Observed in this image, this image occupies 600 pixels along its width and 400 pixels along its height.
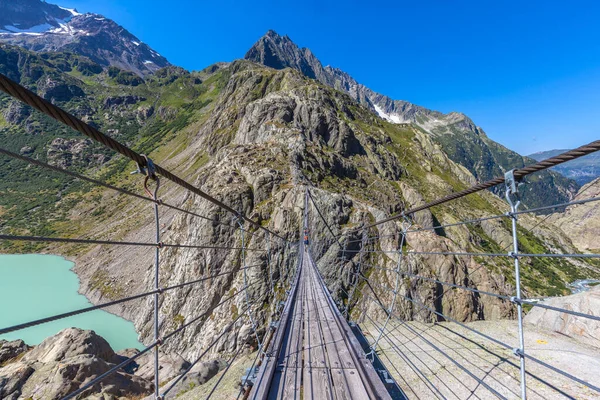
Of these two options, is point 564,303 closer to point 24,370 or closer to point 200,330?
point 24,370

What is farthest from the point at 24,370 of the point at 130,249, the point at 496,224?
the point at 496,224

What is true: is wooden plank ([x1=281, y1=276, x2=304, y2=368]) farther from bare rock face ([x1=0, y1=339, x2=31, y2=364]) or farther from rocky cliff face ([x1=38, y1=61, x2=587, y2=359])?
bare rock face ([x1=0, y1=339, x2=31, y2=364])

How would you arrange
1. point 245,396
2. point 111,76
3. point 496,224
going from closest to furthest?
point 245,396
point 496,224
point 111,76

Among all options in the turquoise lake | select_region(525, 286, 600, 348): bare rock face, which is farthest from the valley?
select_region(525, 286, 600, 348): bare rock face

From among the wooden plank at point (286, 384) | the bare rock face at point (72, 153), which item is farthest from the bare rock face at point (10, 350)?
the bare rock face at point (72, 153)

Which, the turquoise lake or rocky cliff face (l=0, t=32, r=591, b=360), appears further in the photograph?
the turquoise lake

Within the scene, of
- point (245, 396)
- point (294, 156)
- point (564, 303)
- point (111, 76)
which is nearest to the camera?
point (245, 396)
